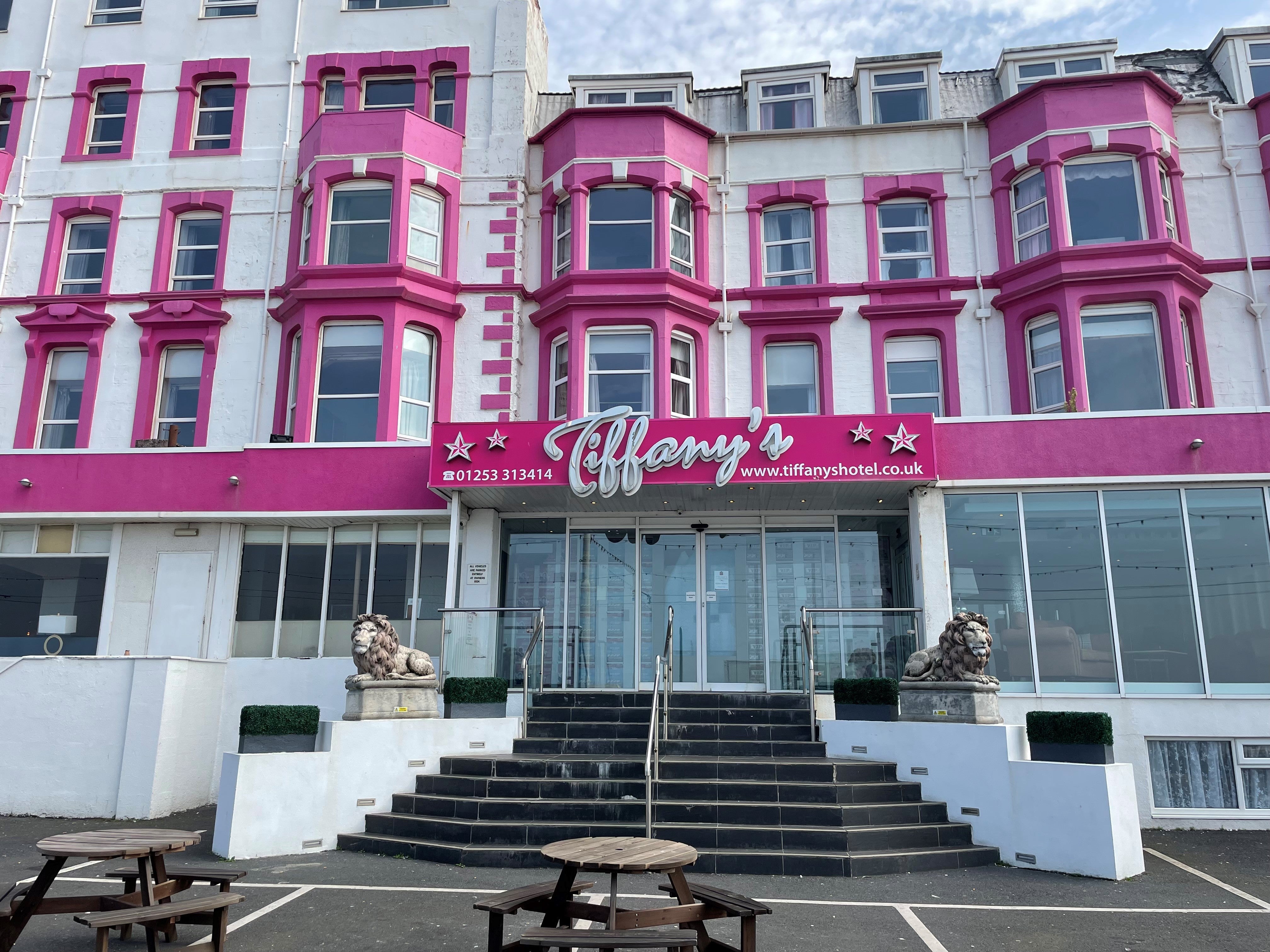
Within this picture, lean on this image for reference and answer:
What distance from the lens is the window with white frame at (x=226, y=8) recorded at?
2006 centimetres

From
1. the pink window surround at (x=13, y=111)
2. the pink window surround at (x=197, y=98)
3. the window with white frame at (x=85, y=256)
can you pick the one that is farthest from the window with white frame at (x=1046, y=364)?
the pink window surround at (x=13, y=111)

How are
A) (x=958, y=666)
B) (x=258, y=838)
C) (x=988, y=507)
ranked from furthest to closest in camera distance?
(x=988, y=507)
(x=958, y=666)
(x=258, y=838)

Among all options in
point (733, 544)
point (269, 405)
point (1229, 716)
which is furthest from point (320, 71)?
point (1229, 716)

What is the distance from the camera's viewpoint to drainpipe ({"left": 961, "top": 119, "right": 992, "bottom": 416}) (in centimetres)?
1716

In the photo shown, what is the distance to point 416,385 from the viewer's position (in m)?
17.3

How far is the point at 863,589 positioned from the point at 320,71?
1468cm

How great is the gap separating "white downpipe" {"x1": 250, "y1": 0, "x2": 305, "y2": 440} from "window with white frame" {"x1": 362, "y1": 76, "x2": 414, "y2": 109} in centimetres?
142

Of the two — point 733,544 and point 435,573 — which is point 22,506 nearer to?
point 435,573

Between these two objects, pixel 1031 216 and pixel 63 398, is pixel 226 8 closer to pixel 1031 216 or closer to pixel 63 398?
pixel 63 398

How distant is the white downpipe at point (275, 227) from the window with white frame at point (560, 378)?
5.30 meters

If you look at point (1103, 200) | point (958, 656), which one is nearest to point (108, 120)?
point (958, 656)

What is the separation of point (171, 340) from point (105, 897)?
13.6 m

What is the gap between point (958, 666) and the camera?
11461 mm

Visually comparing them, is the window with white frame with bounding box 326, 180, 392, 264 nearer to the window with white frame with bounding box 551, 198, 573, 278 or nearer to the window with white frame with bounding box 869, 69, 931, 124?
the window with white frame with bounding box 551, 198, 573, 278
